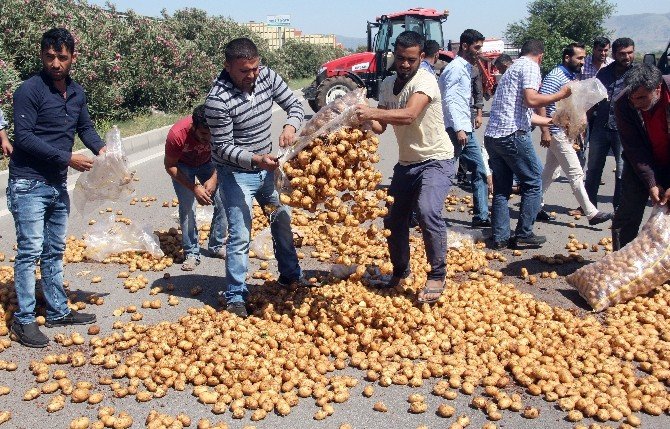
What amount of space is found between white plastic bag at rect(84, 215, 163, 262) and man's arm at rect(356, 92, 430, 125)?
3023 mm

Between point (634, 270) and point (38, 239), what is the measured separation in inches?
168

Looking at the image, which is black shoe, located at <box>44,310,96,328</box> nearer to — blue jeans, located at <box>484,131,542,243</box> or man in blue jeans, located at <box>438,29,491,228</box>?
blue jeans, located at <box>484,131,542,243</box>

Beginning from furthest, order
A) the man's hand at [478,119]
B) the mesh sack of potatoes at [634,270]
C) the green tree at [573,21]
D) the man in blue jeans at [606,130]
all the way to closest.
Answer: the green tree at [573,21] → the man's hand at [478,119] → the man in blue jeans at [606,130] → the mesh sack of potatoes at [634,270]

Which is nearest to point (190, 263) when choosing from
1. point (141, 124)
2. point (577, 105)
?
point (577, 105)

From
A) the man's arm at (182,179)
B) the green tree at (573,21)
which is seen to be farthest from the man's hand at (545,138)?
the green tree at (573,21)

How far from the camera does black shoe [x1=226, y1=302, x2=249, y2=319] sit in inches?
181

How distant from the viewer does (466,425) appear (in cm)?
340

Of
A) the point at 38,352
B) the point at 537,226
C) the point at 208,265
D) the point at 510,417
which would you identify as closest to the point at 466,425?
the point at 510,417

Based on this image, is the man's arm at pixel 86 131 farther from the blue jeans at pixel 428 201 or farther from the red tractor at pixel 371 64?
the red tractor at pixel 371 64

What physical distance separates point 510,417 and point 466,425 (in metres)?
0.29

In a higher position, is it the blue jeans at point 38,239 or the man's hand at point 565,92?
the man's hand at point 565,92

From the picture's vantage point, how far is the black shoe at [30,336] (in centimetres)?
428

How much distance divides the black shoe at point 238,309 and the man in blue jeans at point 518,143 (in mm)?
2878

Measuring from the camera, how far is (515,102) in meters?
6.06
